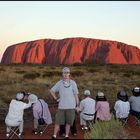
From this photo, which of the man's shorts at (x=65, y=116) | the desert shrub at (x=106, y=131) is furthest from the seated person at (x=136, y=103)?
the man's shorts at (x=65, y=116)

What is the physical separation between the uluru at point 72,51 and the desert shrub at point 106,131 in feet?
347

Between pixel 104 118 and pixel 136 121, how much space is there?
192 centimetres

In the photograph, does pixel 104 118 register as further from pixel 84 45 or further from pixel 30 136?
pixel 84 45

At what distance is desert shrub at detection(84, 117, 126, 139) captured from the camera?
33.9 feet

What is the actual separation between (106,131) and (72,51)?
11315 centimetres

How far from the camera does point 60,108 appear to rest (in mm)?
10898

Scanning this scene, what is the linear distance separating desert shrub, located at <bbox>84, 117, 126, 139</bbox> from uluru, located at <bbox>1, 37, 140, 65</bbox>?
105710 mm

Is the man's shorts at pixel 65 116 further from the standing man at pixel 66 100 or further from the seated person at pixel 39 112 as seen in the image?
the seated person at pixel 39 112

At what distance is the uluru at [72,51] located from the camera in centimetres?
12131

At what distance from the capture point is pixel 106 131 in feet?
35.6

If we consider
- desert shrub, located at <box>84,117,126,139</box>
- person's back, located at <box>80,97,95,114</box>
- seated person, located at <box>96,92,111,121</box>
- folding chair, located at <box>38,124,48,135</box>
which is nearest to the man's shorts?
desert shrub, located at <box>84,117,126,139</box>

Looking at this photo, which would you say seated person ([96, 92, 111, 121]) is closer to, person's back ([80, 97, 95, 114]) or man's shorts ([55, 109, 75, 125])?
person's back ([80, 97, 95, 114])

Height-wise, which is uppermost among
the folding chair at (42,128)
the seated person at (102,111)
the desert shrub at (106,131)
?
the seated person at (102,111)

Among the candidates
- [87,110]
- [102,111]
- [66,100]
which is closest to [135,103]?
[102,111]
